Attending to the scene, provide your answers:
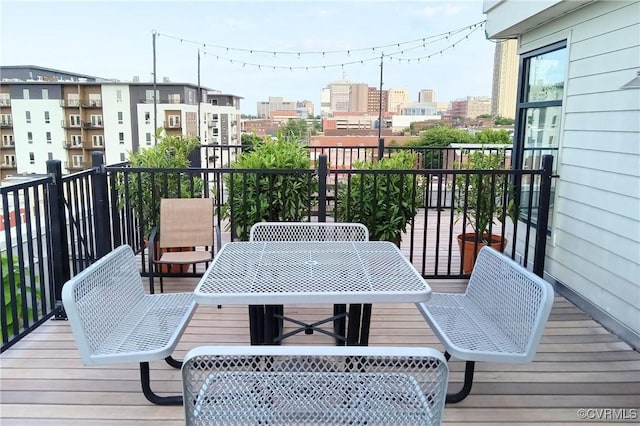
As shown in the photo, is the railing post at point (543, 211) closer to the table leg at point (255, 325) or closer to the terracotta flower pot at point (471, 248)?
the terracotta flower pot at point (471, 248)

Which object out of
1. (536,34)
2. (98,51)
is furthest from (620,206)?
(98,51)

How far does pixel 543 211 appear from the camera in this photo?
363 cm

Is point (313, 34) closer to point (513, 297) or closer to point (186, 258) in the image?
point (186, 258)

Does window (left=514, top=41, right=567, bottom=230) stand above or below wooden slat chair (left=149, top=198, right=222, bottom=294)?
above

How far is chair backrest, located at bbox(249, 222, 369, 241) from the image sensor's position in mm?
2998

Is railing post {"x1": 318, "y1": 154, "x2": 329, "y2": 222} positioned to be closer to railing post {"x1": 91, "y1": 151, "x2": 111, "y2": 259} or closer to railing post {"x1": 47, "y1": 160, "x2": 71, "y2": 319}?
railing post {"x1": 91, "y1": 151, "x2": 111, "y2": 259}

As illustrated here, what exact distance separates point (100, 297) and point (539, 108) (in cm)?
410

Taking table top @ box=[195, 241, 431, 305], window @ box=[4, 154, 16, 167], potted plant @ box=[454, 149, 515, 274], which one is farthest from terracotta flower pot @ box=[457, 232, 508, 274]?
window @ box=[4, 154, 16, 167]

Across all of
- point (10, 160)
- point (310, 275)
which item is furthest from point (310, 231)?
point (10, 160)

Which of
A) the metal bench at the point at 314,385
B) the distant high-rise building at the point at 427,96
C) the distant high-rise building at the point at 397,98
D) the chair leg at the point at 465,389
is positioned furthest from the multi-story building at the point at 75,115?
the metal bench at the point at 314,385

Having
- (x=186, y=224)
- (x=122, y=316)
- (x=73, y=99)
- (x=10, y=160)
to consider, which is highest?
(x=73, y=99)

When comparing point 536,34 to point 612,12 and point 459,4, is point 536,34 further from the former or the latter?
point 459,4

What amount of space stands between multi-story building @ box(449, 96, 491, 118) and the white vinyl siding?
16.8m

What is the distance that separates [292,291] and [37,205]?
1988mm
